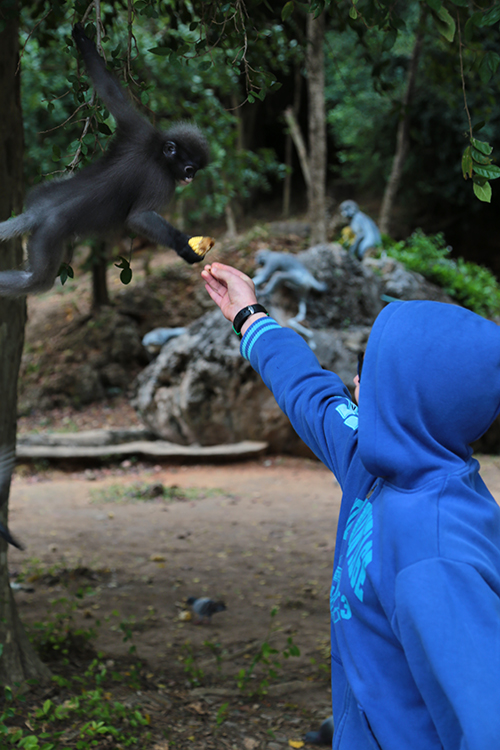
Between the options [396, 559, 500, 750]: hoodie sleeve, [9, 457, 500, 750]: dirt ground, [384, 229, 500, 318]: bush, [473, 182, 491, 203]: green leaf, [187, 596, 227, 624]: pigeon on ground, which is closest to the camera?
[396, 559, 500, 750]: hoodie sleeve

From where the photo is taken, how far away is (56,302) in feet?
45.6

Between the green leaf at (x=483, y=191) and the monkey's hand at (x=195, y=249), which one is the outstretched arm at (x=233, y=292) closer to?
the monkey's hand at (x=195, y=249)

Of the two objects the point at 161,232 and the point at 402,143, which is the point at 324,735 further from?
the point at 402,143

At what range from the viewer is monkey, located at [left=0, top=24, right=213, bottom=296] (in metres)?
1.88

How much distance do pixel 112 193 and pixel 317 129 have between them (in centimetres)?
1069

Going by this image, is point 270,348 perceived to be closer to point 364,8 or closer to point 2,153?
point 364,8

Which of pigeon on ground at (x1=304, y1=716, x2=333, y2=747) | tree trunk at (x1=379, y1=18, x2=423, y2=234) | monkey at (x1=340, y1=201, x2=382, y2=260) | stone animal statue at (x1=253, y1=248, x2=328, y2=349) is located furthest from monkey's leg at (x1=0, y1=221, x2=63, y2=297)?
tree trunk at (x1=379, y1=18, x2=423, y2=234)

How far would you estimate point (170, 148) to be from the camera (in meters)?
2.07

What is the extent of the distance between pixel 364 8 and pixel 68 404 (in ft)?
32.1

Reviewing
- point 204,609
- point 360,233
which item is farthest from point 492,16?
point 360,233

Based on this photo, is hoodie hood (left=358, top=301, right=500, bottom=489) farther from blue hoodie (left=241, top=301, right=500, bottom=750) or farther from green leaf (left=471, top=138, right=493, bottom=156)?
green leaf (left=471, top=138, right=493, bottom=156)

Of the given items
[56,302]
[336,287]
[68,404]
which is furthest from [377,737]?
[56,302]

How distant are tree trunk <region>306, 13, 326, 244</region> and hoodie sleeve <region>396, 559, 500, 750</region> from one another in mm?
11169

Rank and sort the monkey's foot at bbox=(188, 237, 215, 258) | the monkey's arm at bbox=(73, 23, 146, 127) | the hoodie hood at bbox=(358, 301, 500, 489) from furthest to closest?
the monkey's arm at bbox=(73, 23, 146, 127) → the monkey's foot at bbox=(188, 237, 215, 258) → the hoodie hood at bbox=(358, 301, 500, 489)
